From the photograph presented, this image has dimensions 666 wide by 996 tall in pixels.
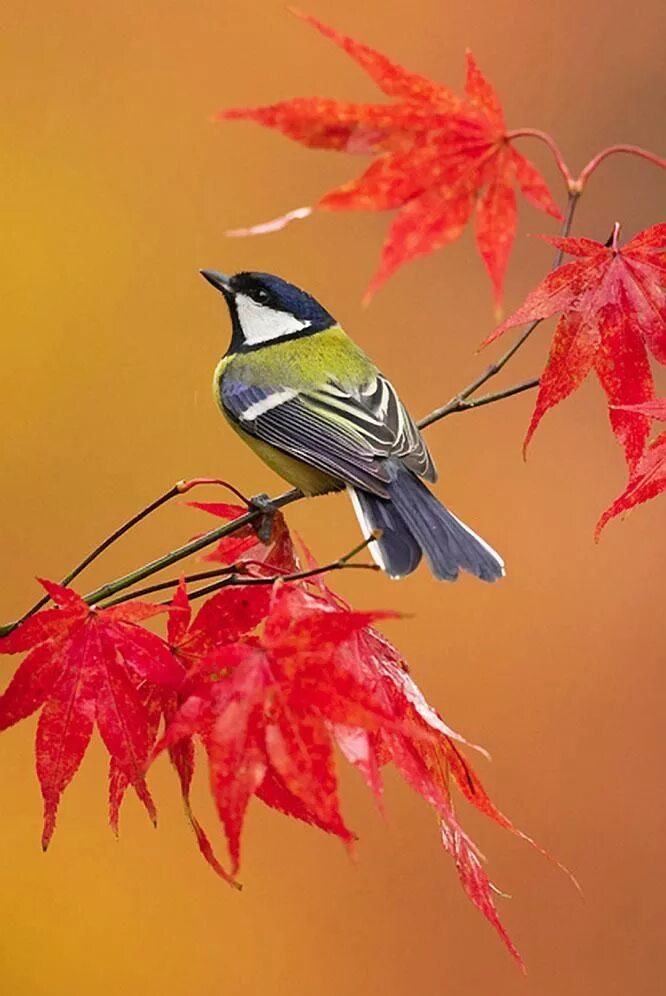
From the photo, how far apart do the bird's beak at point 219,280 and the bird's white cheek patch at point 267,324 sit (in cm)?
4

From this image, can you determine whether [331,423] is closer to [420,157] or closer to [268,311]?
[268,311]

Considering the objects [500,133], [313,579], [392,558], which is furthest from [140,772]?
[500,133]

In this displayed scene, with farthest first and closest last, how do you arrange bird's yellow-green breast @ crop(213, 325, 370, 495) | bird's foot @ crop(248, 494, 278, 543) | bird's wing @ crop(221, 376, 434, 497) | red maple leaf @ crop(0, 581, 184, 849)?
1. bird's yellow-green breast @ crop(213, 325, 370, 495)
2. bird's wing @ crop(221, 376, 434, 497)
3. bird's foot @ crop(248, 494, 278, 543)
4. red maple leaf @ crop(0, 581, 184, 849)

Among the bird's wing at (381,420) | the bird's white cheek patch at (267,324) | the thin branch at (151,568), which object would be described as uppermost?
the bird's white cheek patch at (267,324)

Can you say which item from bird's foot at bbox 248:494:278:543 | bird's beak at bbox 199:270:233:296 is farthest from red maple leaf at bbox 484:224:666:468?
bird's beak at bbox 199:270:233:296

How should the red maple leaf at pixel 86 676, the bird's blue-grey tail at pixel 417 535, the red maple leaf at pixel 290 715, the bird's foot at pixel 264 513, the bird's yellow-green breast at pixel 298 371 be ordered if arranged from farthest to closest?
the bird's yellow-green breast at pixel 298 371
the bird's blue-grey tail at pixel 417 535
the bird's foot at pixel 264 513
the red maple leaf at pixel 86 676
the red maple leaf at pixel 290 715

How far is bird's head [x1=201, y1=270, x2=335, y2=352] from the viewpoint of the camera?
1222 millimetres

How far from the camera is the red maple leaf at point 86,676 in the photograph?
2.25 feet

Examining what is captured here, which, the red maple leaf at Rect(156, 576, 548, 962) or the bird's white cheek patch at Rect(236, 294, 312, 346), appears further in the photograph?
the bird's white cheek patch at Rect(236, 294, 312, 346)

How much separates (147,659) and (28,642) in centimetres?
7

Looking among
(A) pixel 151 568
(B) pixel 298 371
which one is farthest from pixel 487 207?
(B) pixel 298 371

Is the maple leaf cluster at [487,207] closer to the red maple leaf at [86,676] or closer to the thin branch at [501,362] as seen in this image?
the thin branch at [501,362]

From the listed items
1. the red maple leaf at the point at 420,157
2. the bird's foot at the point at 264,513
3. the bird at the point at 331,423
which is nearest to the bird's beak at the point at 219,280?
the bird at the point at 331,423

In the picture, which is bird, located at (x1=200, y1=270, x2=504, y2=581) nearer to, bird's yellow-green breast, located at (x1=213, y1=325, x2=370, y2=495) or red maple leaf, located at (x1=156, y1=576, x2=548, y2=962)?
bird's yellow-green breast, located at (x1=213, y1=325, x2=370, y2=495)
